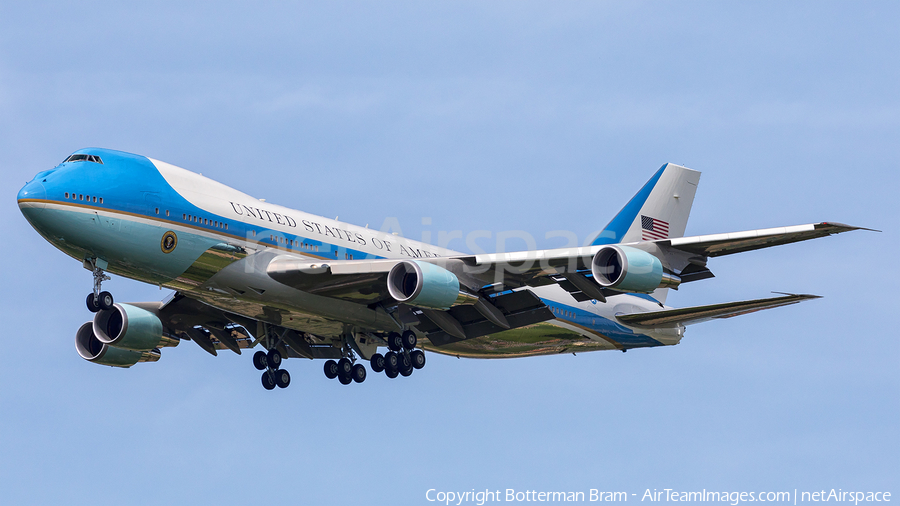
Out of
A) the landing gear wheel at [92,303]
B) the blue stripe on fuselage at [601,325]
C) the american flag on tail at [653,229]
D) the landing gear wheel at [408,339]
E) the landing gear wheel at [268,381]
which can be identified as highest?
the american flag on tail at [653,229]

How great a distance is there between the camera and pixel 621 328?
41625 millimetres

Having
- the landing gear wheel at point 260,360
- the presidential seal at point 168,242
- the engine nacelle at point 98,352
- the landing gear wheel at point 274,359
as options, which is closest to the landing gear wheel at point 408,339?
the landing gear wheel at point 274,359

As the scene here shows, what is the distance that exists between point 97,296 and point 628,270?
653 inches

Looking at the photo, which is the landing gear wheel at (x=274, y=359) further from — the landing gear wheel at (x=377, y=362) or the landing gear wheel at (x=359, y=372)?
the landing gear wheel at (x=377, y=362)

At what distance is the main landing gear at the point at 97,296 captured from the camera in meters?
31.3

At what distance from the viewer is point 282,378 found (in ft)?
132

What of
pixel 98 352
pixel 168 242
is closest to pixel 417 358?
pixel 168 242

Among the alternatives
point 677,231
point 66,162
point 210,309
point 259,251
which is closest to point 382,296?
point 259,251

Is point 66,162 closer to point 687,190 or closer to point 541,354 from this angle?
point 541,354

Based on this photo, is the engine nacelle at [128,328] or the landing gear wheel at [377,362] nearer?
the engine nacelle at [128,328]

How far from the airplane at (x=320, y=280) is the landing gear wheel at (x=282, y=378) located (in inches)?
1.9

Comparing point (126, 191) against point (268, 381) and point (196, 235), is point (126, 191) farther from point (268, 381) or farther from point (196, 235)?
point (268, 381)

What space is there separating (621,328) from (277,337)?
559 inches

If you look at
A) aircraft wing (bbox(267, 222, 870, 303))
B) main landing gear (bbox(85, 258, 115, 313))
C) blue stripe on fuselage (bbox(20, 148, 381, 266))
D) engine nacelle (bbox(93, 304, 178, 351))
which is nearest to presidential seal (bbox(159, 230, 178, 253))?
blue stripe on fuselage (bbox(20, 148, 381, 266))
